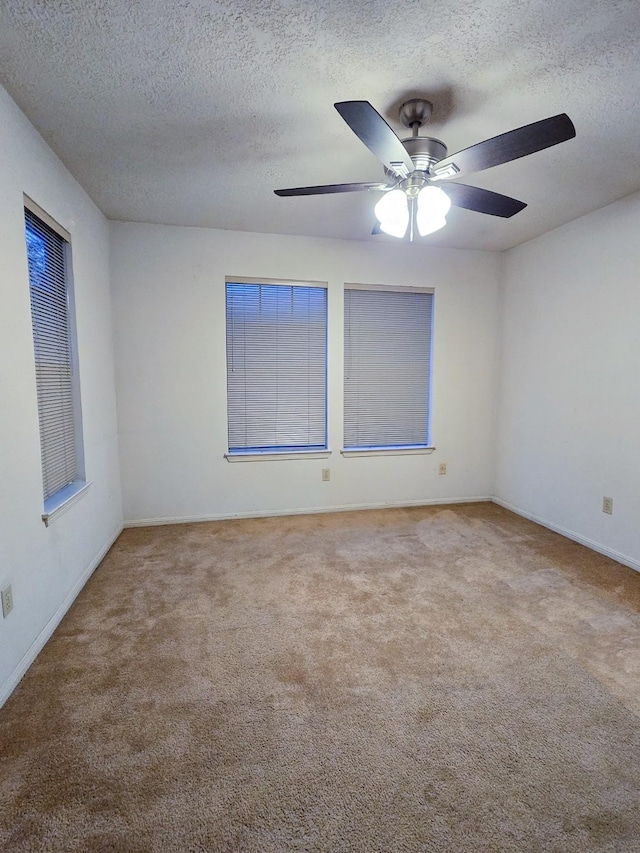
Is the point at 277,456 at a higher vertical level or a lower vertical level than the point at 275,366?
lower

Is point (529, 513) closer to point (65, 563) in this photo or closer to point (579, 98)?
point (579, 98)

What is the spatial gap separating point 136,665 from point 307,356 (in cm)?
270

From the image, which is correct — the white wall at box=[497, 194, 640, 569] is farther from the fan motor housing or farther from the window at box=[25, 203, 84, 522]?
the window at box=[25, 203, 84, 522]

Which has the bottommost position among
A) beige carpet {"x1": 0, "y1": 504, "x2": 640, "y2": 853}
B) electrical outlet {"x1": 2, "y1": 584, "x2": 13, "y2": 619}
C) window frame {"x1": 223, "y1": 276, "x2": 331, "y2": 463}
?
beige carpet {"x1": 0, "y1": 504, "x2": 640, "y2": 853}

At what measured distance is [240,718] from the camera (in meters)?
1.57

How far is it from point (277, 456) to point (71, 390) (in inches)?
68.3

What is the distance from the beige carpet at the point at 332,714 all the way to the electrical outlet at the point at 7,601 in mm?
329

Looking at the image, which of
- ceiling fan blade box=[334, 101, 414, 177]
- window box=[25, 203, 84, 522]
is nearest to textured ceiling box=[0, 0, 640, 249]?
ceiling fan blade box=[334, 101, 414, 177]

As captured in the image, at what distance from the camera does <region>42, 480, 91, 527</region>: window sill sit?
6.86 feet

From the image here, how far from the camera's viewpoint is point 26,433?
1929 millimetres

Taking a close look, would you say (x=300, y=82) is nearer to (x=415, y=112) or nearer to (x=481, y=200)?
(x=415, y=112)

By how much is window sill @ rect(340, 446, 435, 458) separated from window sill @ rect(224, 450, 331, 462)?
0.74 ft

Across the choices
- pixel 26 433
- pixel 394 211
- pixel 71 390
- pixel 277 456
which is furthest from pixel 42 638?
pixel 394 211

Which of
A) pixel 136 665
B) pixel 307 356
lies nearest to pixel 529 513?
pixel 307 356
